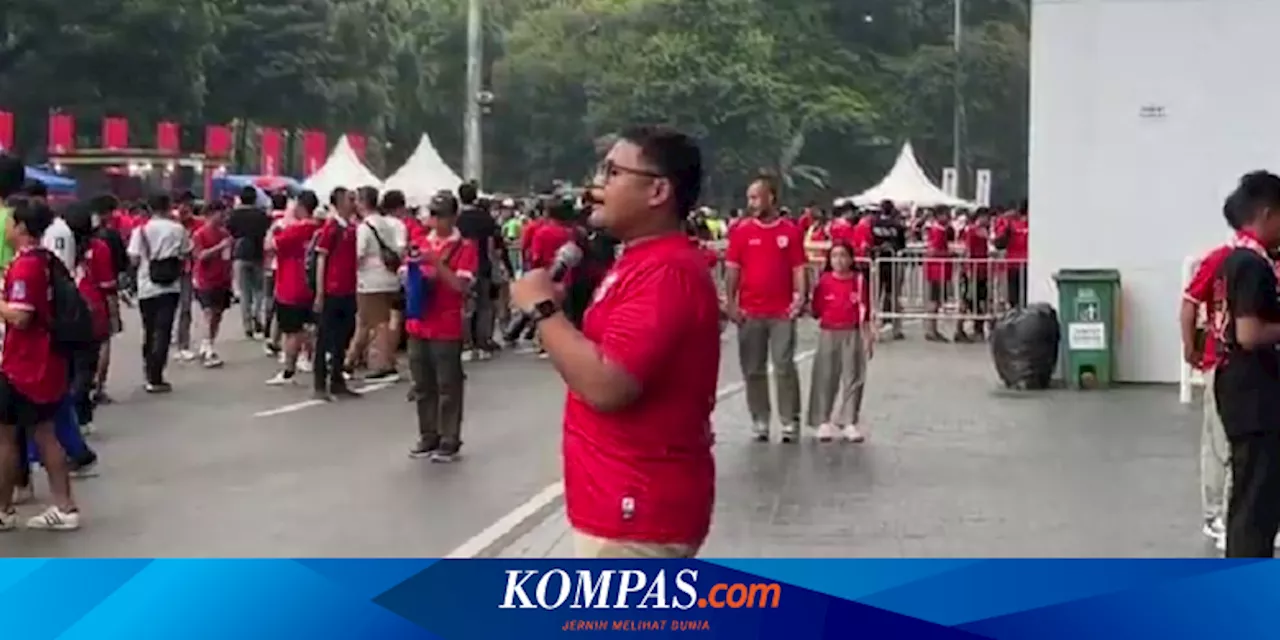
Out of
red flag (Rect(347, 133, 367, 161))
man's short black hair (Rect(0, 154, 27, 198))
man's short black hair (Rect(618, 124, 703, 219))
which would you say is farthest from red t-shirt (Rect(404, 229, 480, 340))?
red flag (Rect(347, 133, 367, 161))

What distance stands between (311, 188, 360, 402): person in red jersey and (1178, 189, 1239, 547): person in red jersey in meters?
8.42

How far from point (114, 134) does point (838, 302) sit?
37.1m

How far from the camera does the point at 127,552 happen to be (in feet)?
33.6

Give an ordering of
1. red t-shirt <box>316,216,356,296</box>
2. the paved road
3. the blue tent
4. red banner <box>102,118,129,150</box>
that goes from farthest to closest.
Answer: red banner <box>102,118,129,150</box>, the blue tent, red t-shirt <box>316,216,356,296</box>, the paved road

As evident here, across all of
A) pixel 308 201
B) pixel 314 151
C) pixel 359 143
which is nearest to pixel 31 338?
pixel 308 201

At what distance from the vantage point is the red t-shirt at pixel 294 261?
59.8 ft

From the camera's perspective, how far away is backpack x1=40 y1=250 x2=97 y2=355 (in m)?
10.2

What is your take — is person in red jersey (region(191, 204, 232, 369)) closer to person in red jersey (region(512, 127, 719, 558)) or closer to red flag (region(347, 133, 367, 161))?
person in red jersey (region(512, 127, 719, 558))

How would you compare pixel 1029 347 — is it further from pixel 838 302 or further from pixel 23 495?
pixel 23 495

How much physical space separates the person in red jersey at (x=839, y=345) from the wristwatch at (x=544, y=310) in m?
9.98

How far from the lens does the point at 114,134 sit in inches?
1912

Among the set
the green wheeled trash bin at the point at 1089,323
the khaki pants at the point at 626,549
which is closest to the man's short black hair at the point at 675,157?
the khaki pants at the point at 626,549

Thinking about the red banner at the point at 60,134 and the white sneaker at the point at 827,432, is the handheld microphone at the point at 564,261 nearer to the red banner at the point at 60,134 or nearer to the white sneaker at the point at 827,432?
the white sneaker at the point at 827,432

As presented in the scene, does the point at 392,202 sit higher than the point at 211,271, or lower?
higher
